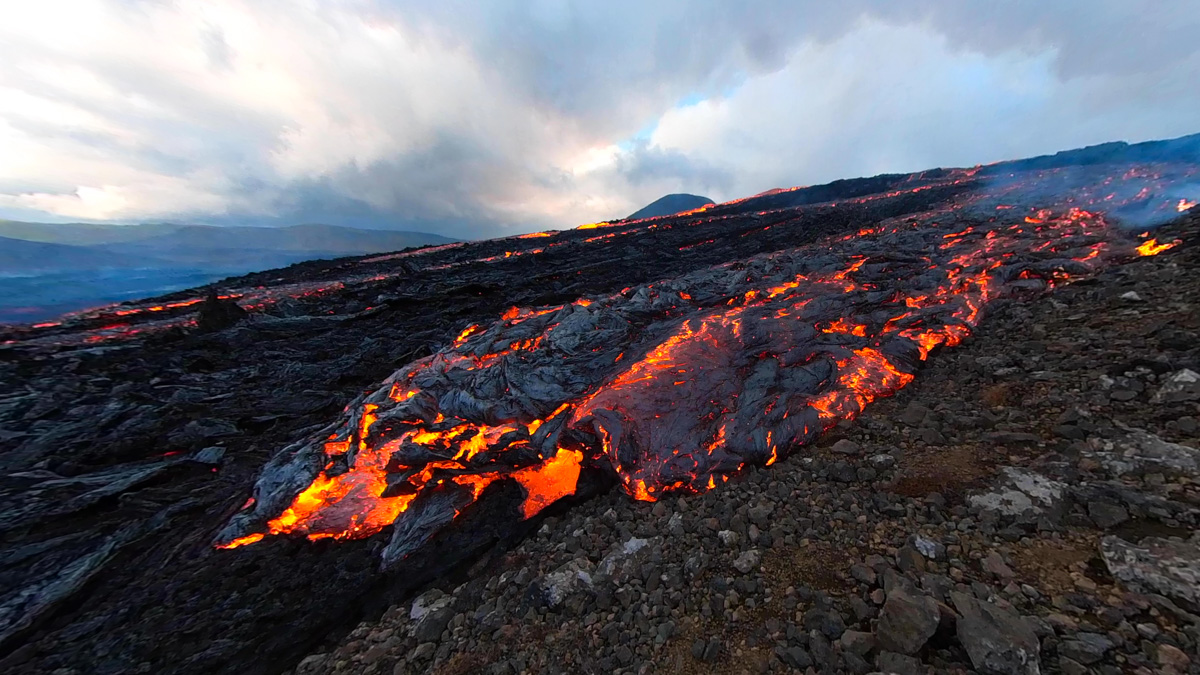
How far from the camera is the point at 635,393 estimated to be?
6852mm

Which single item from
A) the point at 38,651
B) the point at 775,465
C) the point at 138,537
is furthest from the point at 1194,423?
the point at 138,537

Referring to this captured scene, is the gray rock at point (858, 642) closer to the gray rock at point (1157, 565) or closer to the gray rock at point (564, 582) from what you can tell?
the gray rock at point (1157, 565)

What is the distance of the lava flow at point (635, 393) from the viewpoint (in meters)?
5.84

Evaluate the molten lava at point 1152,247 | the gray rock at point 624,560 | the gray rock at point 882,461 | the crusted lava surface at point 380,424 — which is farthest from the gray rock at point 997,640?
the molten lava at point 1152,247

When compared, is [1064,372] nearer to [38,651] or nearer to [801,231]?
[38,651]

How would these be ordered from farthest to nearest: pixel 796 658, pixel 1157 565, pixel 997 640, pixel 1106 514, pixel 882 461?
1. pixel 882 461
2. pixel 1106 514
3. pixel 796 658
4. pixel 1157 565
5. pixel 997 640

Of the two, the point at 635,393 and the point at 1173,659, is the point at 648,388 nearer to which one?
the point at 635,393

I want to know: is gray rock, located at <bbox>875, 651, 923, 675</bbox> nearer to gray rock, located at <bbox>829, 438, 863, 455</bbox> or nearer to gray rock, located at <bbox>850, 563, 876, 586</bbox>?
gray rock, located at <bbox>850, 563, 876, 586</bbox>

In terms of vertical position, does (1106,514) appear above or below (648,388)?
below

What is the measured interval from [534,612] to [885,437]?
4.77m

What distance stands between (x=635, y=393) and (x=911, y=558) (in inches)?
166

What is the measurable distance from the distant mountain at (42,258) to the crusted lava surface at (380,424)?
2431cm

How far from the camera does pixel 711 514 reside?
14.9ft

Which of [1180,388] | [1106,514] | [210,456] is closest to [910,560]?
[1106,514]
